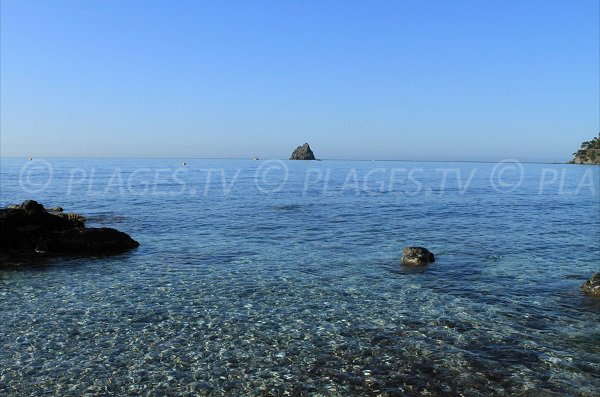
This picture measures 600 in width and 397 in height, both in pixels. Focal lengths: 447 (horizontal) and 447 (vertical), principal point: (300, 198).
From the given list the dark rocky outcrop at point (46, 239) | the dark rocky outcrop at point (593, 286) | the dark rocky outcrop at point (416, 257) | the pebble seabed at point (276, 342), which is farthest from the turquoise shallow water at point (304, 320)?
the dark rocky outcrop at point (46, 239)

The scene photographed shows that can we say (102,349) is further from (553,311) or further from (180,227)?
(180,227)

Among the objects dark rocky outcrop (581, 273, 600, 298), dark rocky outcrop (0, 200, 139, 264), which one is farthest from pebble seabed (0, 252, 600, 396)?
dark rocky outcrop (0, 200, 139, 264)

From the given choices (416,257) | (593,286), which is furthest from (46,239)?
(593,286)

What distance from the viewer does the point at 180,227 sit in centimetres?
3272

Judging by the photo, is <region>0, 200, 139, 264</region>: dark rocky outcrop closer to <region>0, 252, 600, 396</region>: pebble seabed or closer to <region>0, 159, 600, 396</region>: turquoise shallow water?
<region>0, 159, 600, 396</region>: turquoise shallow water

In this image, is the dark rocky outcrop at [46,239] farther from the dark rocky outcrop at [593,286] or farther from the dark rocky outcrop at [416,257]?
the dark rocky outcrop at [593,286]

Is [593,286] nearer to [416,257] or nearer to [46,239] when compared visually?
[416,257]

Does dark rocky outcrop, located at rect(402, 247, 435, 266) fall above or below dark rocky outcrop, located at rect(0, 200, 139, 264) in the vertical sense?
above

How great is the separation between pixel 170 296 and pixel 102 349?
4533 millimetres

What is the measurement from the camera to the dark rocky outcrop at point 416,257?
68.7ft

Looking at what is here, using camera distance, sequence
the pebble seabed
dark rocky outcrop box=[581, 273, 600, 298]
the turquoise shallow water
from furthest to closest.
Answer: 1. dark rocky outcrop box=[581, 273, 600, 298]
2. the turquoise shallow water
3. the pebble seabed

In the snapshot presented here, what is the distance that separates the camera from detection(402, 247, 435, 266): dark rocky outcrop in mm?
20938

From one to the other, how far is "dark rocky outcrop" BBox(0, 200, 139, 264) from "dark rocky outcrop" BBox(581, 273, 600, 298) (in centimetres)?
2152

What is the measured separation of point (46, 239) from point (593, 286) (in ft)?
83.0
